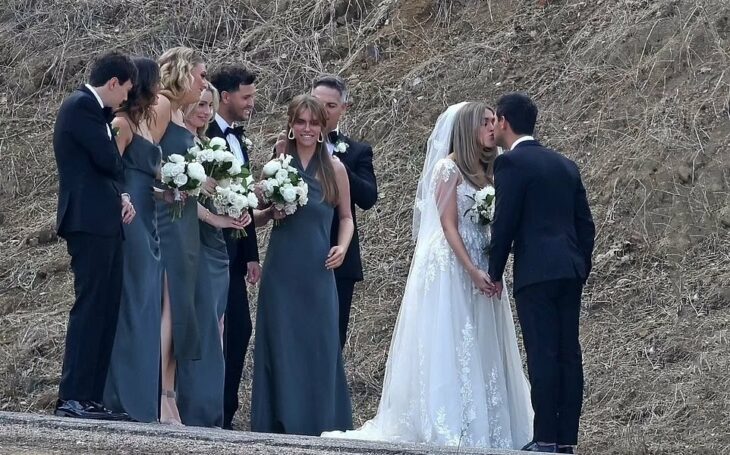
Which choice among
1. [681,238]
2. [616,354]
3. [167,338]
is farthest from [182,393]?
[681,238]

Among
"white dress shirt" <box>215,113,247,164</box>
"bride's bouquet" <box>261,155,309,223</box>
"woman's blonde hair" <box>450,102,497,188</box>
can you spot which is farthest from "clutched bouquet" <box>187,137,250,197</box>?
"woman's blonde hair" <box>450,102,497,188</box>

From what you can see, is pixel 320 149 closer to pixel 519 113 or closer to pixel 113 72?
pixel 519 113

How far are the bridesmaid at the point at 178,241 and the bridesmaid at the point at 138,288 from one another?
0.63ft

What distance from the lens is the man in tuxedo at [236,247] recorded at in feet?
29.1

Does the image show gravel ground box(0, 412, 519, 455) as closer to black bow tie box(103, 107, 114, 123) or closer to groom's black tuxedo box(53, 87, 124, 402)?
groom's black tuxedo box(53, 87, 124, 402)

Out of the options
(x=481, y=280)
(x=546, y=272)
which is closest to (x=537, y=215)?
(x=546, y=272)

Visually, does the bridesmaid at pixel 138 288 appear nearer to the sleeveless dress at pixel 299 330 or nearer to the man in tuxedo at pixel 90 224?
the man in tuxedo at pixel 90 224

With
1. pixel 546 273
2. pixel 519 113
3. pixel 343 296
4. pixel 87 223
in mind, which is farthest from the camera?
pixel 343 296

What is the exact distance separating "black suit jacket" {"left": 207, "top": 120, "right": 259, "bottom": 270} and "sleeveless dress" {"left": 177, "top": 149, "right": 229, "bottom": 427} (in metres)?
0.37

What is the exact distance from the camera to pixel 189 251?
822 centimetres

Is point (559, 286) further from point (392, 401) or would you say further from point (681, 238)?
point (681, 238)

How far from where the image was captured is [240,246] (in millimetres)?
8984

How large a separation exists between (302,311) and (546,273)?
1778 mm

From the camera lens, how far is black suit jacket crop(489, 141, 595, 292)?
778cm
